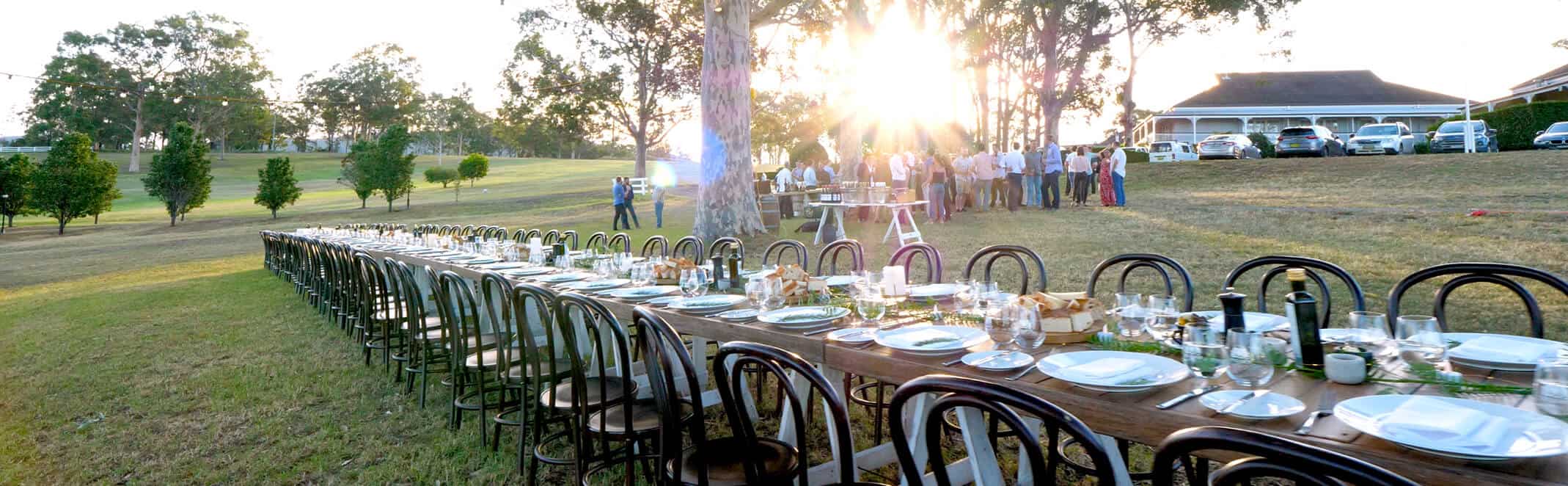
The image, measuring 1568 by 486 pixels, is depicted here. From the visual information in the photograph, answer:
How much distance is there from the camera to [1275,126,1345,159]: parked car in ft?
78.5

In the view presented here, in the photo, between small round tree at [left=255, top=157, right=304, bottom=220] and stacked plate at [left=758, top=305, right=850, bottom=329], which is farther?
small round tree at [left=255, top=157, right=304, bottom=220]

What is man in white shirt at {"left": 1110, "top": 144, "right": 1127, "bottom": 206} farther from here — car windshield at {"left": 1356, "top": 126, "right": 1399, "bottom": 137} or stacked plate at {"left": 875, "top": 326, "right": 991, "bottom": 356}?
stacked plate at {"left": 875, "top": 326, "right": 991, "bottom": 356}

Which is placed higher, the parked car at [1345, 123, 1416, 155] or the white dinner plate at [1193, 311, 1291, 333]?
the parked car at [1345, 123, 1416, 155]

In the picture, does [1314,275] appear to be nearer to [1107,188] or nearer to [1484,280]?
[1484,280]

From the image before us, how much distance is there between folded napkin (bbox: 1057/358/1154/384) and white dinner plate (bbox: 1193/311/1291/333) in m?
0.65

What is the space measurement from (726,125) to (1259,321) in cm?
1042

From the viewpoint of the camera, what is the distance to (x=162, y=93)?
52969 millimetres

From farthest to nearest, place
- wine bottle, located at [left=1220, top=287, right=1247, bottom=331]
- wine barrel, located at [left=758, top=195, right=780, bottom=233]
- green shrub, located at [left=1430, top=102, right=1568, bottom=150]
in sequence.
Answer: green shrub, located at [left=1430, top=102, right=1568, bottom=150] → wine barrel, located at [left=758, top=195, right=780, bottom=233] → wine bottle, located at [left=1220, top=287, right=1247, bottom=331]

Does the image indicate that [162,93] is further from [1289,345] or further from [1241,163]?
[1289,345]

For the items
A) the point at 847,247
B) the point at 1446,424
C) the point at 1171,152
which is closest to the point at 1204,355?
the point at 1446,424

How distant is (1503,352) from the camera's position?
209 centimetres

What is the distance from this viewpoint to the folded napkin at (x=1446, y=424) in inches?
55.5

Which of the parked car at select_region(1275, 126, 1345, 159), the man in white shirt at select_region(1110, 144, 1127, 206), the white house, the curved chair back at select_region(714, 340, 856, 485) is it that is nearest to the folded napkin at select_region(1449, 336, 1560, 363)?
the curved chair back at select_region(714, 340, 856, 485)

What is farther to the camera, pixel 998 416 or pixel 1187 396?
pixel 1187 396
